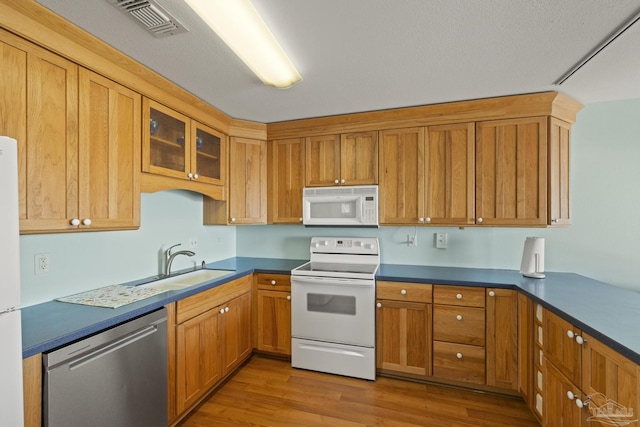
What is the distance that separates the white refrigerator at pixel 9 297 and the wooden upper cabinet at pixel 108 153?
606 mm

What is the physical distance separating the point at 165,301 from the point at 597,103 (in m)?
3.66

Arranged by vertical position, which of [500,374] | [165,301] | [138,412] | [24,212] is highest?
[24,212]

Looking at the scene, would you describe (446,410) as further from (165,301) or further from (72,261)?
(72,261)

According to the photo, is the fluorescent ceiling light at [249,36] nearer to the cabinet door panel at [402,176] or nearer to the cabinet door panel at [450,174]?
the cabinet door panel at [402,176]

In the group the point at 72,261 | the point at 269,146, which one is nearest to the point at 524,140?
the point at 269,146

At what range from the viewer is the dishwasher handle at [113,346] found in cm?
125

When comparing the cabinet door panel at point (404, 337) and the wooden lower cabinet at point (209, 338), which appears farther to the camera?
the cabinet door panel at point (404, 337)

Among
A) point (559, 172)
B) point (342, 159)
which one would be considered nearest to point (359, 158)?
point (342, 159)

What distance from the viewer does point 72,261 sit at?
1776 mm

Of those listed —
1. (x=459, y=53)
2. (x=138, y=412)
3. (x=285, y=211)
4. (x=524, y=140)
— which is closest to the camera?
(x=138, y=412)

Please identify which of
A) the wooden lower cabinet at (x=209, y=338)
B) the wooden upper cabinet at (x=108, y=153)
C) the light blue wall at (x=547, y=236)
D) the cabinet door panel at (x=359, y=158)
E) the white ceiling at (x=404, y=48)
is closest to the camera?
the white ceiling at (x=404, y=48)

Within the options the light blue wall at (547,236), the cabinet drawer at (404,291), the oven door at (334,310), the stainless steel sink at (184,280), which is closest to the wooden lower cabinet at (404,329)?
the cabinet drawer at (404,291)

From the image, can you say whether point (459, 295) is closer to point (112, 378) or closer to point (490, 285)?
point (490, 285)

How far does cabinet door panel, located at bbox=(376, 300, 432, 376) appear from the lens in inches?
91.8
